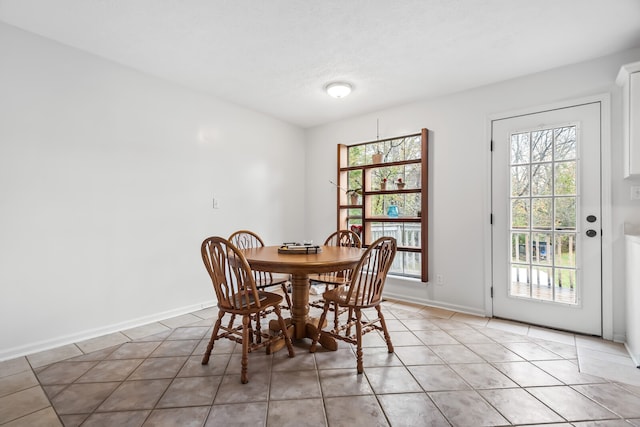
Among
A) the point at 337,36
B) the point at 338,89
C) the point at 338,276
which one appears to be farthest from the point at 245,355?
the point at 338,89

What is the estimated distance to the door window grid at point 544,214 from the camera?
8.98 feet

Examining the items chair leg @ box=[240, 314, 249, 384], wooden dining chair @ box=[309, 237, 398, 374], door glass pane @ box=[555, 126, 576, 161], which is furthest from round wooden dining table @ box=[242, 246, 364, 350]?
door glass pane @ box=[555, 126, 576, 161]

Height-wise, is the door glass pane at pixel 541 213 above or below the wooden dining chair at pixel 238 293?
above

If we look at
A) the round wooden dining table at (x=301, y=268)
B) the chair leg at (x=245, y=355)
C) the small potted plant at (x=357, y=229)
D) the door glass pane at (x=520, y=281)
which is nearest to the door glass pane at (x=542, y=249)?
the door glass pane at (x=520, y=281)

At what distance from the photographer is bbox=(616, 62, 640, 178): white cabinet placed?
2270 mm

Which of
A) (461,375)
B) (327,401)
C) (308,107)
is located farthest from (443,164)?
(327,401)

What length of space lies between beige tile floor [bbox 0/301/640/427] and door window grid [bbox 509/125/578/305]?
19.2 inches

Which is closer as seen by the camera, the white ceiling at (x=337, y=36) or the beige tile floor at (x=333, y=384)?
the beige tile floor at (x=333, y=384)

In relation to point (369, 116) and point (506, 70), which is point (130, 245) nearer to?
point (369, 116)

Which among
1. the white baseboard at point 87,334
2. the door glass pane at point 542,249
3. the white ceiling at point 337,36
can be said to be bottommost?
the white baseboard at point 87,334

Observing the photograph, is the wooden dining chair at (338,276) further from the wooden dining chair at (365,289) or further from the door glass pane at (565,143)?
the door glass pane at (565,143)

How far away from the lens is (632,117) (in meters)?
2.30

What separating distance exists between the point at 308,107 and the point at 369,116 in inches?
32.9

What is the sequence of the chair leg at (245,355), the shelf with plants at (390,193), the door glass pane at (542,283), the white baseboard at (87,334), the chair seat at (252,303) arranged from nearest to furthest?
the chair leg at (245,355), the chair seat at (252,303), the white baseboard at (87,334), the door glass pane at (542,283), the shelf with plants at (390,193)
